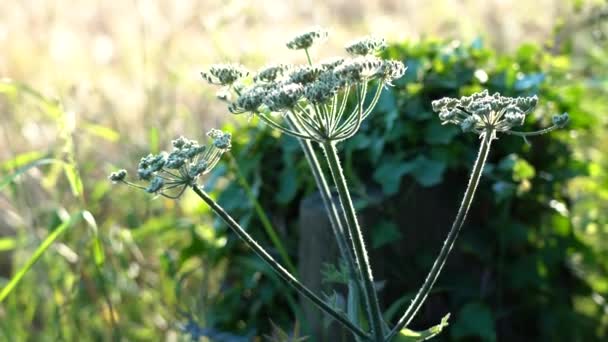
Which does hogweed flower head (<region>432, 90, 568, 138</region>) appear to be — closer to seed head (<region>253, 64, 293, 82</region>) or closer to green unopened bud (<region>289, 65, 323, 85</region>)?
green unopened bud (<region>289, 65, 323, 85</region>)

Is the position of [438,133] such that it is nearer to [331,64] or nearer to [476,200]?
[476,200]

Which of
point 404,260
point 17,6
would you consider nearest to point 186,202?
point 404,260

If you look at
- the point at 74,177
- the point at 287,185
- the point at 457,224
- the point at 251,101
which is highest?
the point at 74,177

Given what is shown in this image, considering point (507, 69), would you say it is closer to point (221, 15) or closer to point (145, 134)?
point (221, 15)

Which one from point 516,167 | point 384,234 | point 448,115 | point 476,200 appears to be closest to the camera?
point 448,115

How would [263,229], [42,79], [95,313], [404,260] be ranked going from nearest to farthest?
[404,260]
[263,229]
[95,313]
[42,79]

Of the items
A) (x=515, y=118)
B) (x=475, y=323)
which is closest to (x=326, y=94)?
(x=515, y=118)

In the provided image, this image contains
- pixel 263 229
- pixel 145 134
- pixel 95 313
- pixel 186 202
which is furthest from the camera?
pixel 145 134
